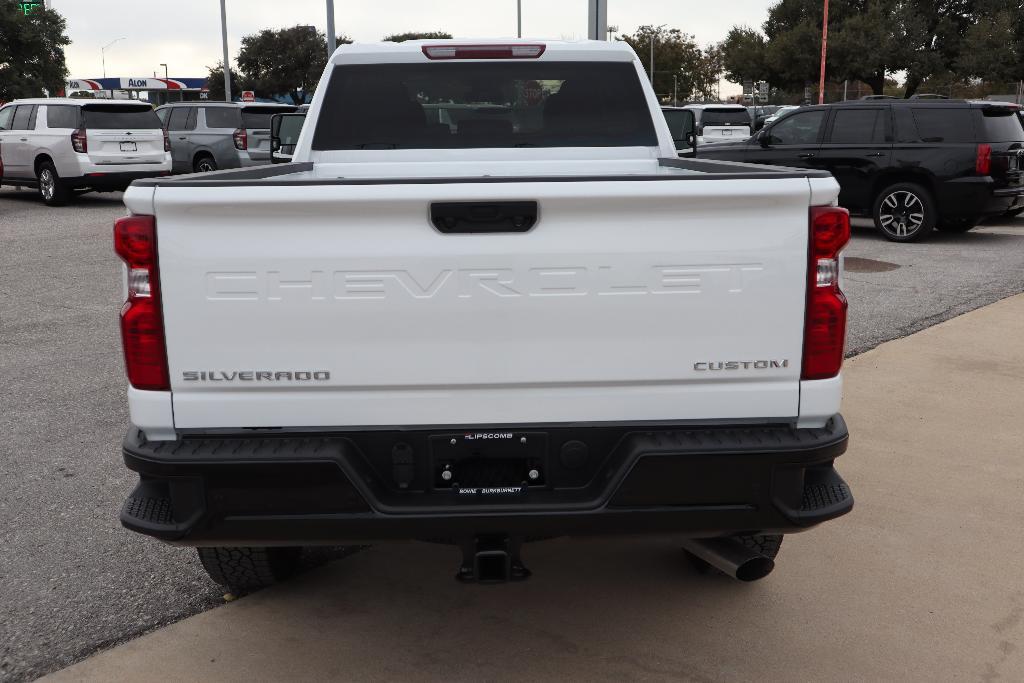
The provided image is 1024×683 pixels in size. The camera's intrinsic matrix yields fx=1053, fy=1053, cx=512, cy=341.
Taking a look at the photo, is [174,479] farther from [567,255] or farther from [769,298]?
[769,298]

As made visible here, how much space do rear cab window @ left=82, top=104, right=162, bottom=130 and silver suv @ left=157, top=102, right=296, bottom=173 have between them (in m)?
1.93

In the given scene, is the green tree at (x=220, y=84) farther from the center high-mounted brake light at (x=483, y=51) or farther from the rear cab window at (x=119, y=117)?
the center high-mounted brake light at (x=483, y=51)

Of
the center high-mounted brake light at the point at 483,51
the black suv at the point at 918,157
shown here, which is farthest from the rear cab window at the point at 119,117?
the center high-mounted brake light at the point at 483,51

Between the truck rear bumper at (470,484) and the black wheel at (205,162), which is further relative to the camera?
the black wheel at (205,162)

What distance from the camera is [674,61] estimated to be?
82812 millimetres

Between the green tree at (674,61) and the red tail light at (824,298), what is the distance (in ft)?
267

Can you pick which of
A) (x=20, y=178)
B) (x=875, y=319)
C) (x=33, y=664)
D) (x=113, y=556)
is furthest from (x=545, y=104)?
(x=20, y=178)

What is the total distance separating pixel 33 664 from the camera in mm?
3428

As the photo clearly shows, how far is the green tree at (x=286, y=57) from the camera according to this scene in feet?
233

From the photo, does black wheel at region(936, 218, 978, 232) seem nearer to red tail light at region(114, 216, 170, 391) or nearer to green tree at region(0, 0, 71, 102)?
red tail light at region(114, 216, 170, 391)

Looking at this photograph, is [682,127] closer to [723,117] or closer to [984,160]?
[984,160]

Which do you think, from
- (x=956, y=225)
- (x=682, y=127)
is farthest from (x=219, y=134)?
(x=682, y=127)

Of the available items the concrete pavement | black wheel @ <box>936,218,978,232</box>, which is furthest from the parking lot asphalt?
black wheel @ <box>936,218,978,232</box>

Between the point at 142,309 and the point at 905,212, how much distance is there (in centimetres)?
1299
